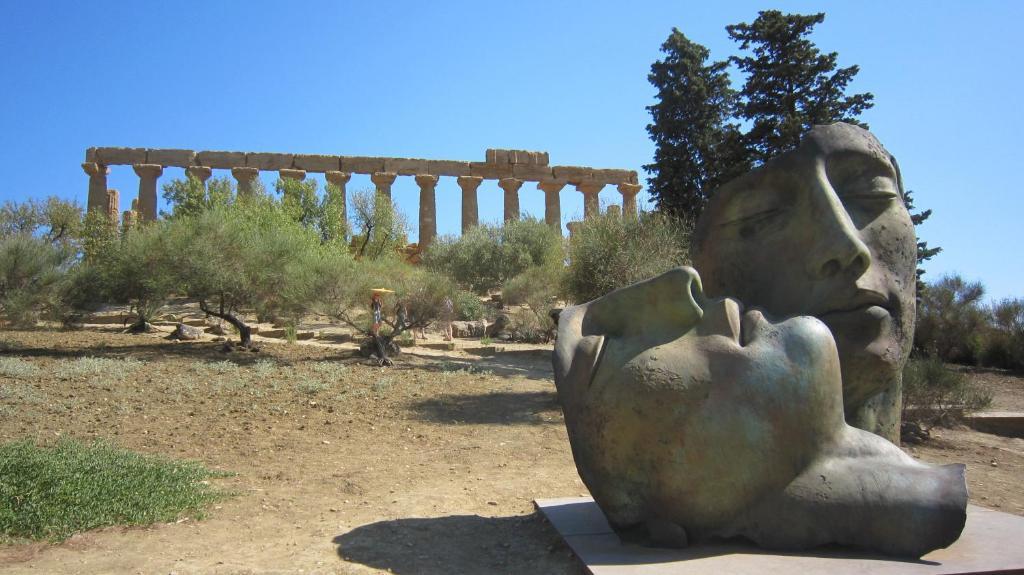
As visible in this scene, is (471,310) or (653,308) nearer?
(653,308)

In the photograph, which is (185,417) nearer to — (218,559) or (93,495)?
(93,495)

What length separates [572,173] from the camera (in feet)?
127

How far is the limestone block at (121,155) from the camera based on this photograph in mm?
35219

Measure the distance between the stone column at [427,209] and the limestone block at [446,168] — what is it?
17.8 inches

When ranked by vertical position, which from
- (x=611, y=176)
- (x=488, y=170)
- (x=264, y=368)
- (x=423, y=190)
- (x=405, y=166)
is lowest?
(x=264, y=368)

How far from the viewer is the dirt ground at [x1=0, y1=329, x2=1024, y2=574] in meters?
4.38

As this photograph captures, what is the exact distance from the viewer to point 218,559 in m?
4.28

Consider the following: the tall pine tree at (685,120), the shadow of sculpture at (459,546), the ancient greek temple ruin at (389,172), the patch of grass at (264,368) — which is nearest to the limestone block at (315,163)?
the ancient greek temple ruin at (389,172)

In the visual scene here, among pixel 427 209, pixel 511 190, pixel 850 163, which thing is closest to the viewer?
pixel 850 163

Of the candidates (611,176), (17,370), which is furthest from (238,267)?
(611,176)

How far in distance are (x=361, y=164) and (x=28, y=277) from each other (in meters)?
22.5

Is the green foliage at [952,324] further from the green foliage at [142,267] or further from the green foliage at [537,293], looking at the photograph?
the green foliage at [142,267]

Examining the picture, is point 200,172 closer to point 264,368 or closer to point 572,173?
point 572,173

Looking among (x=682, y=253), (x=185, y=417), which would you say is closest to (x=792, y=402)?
(x=185, y=417)
